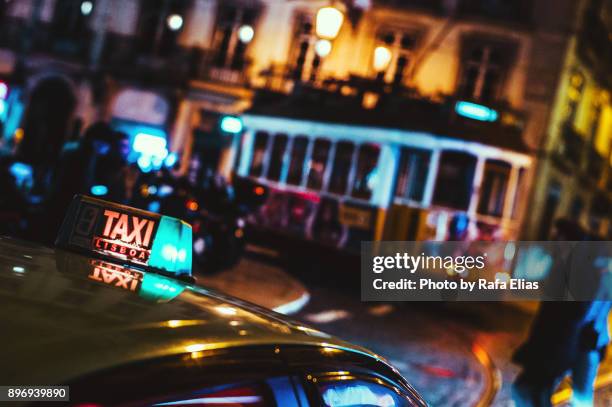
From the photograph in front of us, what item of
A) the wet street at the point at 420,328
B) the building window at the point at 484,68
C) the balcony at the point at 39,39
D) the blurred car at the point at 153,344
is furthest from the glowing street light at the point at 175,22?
the blurred car at the point at 153,344

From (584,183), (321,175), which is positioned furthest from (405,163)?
(584,183)

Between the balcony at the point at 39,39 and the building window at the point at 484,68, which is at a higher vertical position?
the building window at the point at 484,68

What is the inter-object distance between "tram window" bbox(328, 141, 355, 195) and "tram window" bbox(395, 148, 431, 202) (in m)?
1.39

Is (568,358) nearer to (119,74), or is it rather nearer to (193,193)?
(193,193)

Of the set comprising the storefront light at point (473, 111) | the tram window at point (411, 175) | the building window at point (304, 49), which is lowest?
the tram window at point (411, 175)

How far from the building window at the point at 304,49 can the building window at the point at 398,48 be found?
2.21 m

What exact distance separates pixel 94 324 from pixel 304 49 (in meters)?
19.4

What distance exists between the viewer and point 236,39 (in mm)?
20469

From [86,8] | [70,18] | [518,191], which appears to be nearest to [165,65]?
[86,8]

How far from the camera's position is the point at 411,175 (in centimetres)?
1556

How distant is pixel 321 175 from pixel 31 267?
1437 cm

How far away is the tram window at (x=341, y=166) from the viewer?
51.4ft

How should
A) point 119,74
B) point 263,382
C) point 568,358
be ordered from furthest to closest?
1. point 119,74
2. point 568,358
3. point 263,382

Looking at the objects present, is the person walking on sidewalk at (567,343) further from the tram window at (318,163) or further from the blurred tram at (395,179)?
the tram window at (318,163)
